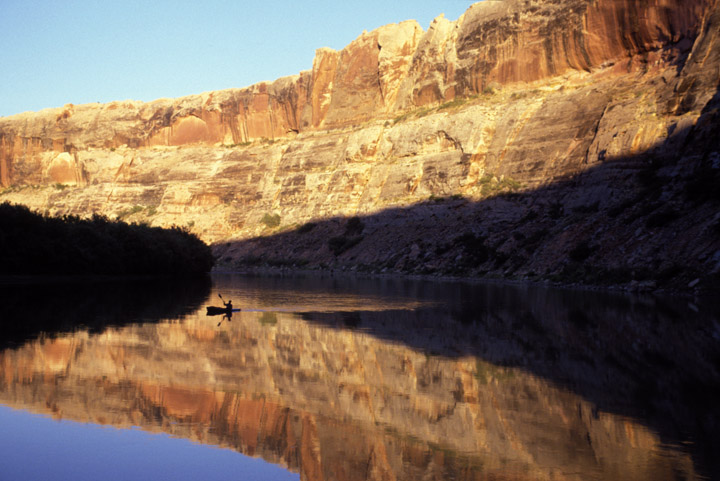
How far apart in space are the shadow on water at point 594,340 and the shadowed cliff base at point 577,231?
422 cm

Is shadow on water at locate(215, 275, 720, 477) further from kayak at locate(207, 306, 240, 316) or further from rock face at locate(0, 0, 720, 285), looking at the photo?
rock face at locate(0, 0, 720, 285)

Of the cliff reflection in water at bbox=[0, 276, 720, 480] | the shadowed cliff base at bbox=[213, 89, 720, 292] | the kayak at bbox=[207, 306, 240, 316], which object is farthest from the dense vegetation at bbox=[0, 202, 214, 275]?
the cliff reflection in water at bbox=[0, 276, 720, 480]

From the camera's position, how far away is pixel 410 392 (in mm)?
10734

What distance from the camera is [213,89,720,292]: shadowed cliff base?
3288cm

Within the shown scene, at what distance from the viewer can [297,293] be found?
113 ft

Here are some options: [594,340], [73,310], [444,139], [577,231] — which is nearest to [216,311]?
[73,310]

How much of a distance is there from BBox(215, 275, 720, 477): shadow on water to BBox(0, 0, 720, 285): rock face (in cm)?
977

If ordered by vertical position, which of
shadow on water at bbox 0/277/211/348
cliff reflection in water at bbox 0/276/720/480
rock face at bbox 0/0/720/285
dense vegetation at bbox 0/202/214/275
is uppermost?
rock face at bbox 0/0/720/285

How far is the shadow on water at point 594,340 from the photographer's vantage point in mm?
9648

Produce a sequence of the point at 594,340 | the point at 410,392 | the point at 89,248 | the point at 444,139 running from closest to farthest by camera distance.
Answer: the point at 410,392 < the point at 594,340 < the point at 89,248 < the point at 444,139

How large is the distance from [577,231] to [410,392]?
34132 mm

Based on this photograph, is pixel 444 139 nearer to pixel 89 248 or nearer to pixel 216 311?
pixel 89 248

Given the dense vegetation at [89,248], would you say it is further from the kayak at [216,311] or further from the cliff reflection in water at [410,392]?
the cliff reflection in water at [410,392]

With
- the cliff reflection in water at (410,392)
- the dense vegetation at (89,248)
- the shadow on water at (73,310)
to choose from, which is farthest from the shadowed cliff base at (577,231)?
the shadow on water at (73,310)
